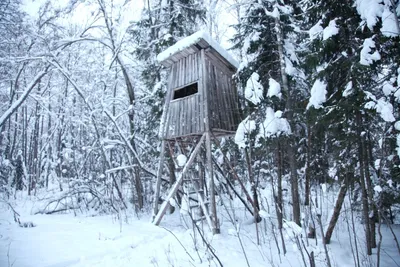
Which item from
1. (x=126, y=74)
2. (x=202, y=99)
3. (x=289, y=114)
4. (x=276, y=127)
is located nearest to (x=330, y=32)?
(x=289, y=114)

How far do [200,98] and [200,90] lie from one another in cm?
28

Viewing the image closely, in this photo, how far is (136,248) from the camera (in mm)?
4793

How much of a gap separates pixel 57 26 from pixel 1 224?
6852mm

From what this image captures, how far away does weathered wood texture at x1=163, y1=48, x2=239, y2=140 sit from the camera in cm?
709

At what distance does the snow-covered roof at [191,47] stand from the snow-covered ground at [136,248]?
18.2ft

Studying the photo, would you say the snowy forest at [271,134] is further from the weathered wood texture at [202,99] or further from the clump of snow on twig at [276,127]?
the weathered wood texture at [202,99]

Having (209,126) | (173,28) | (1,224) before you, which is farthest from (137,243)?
(173,28)

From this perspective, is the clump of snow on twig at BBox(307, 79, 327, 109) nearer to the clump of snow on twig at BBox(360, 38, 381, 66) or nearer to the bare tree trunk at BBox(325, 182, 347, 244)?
the clump of snow on twig at BBox(360, 38, 381, 66)

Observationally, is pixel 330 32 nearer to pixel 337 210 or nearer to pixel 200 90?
pixel 200 90

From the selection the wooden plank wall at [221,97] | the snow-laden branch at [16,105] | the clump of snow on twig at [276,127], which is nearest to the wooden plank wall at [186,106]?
the wooden plank wall at [221,97]

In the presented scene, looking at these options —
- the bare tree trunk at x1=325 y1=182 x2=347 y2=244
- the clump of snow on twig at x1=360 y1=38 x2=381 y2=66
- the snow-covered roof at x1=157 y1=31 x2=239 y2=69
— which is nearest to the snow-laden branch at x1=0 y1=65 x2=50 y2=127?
the snow-covered roof at x1=157 y1=31 x2=239 y2=69

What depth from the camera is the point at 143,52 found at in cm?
984

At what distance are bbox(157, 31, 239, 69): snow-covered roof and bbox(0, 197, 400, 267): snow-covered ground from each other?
218 inches

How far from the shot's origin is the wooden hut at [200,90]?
7055mm
